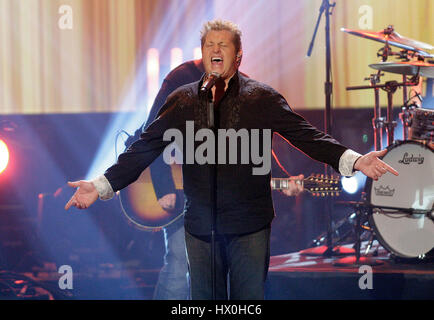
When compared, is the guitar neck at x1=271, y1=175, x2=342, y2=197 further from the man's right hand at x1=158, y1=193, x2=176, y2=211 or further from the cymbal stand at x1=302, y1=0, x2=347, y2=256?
the man's right hand at x1=158, y1=193, x2=176, y2=211

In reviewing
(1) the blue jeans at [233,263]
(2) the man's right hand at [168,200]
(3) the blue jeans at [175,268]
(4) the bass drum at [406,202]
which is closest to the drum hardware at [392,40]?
(4) the bass drum at [406,202]

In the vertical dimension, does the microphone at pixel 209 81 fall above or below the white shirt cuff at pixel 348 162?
above

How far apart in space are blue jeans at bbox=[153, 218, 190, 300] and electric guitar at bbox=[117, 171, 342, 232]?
83 millimetres

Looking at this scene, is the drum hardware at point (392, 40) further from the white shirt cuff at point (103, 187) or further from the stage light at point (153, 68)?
the white shirt cuff at point (103, 187)

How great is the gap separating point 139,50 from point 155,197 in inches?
76.7

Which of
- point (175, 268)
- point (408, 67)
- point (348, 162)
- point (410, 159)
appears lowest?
point (175, 268)

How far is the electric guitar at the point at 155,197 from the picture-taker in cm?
395

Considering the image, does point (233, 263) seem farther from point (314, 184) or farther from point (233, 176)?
point (314, 184)

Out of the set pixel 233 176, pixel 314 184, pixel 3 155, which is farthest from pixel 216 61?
pixel 3 155

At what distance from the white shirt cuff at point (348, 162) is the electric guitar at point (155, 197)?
1487 millimetres

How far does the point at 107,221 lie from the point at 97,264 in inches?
16.9

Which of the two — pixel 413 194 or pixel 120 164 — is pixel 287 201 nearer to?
pixel 413 194

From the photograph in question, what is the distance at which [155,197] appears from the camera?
442cm

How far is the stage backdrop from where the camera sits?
5648 mm
